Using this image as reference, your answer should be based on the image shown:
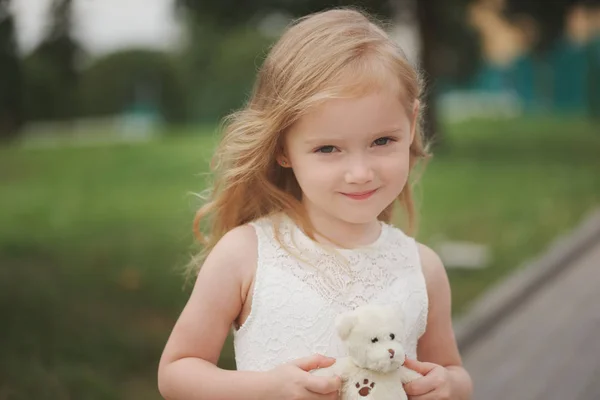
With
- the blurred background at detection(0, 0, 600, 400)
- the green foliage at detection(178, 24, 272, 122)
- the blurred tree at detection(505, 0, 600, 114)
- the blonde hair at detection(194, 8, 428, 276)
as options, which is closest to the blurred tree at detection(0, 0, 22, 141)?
the blurred background at detection(0, 0, 600, 400)

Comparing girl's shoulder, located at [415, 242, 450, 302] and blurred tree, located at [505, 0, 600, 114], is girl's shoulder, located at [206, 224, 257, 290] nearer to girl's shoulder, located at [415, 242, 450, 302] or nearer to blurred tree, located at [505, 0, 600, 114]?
girl's shoulder, located at [415, 242, 450, 302]

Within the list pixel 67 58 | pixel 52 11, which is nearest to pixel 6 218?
pixel 67 58

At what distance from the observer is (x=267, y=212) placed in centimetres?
237

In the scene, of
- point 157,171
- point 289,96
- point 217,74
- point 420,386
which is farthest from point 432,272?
point 217,74

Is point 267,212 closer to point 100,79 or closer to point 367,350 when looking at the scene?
point 367,350

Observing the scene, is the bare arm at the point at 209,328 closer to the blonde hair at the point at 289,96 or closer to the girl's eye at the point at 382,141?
the blonde hair at the point at 289,96

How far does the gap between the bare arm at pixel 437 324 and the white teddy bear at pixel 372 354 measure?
1.19ft

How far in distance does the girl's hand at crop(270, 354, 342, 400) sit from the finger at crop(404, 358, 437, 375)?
0.58 ft

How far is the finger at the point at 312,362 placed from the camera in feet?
6.45

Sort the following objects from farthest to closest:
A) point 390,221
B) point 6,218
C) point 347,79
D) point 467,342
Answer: point 6,218, point 467,342, point 390,221, point 347,79

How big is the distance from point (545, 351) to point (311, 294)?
11.3ft

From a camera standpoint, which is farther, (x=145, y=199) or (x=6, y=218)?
(x=145, y=199)

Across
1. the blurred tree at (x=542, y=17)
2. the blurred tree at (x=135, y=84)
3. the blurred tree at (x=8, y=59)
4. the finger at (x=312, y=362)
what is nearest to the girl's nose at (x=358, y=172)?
the finger at (x=312, y=362)

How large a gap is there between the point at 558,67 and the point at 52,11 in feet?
102
